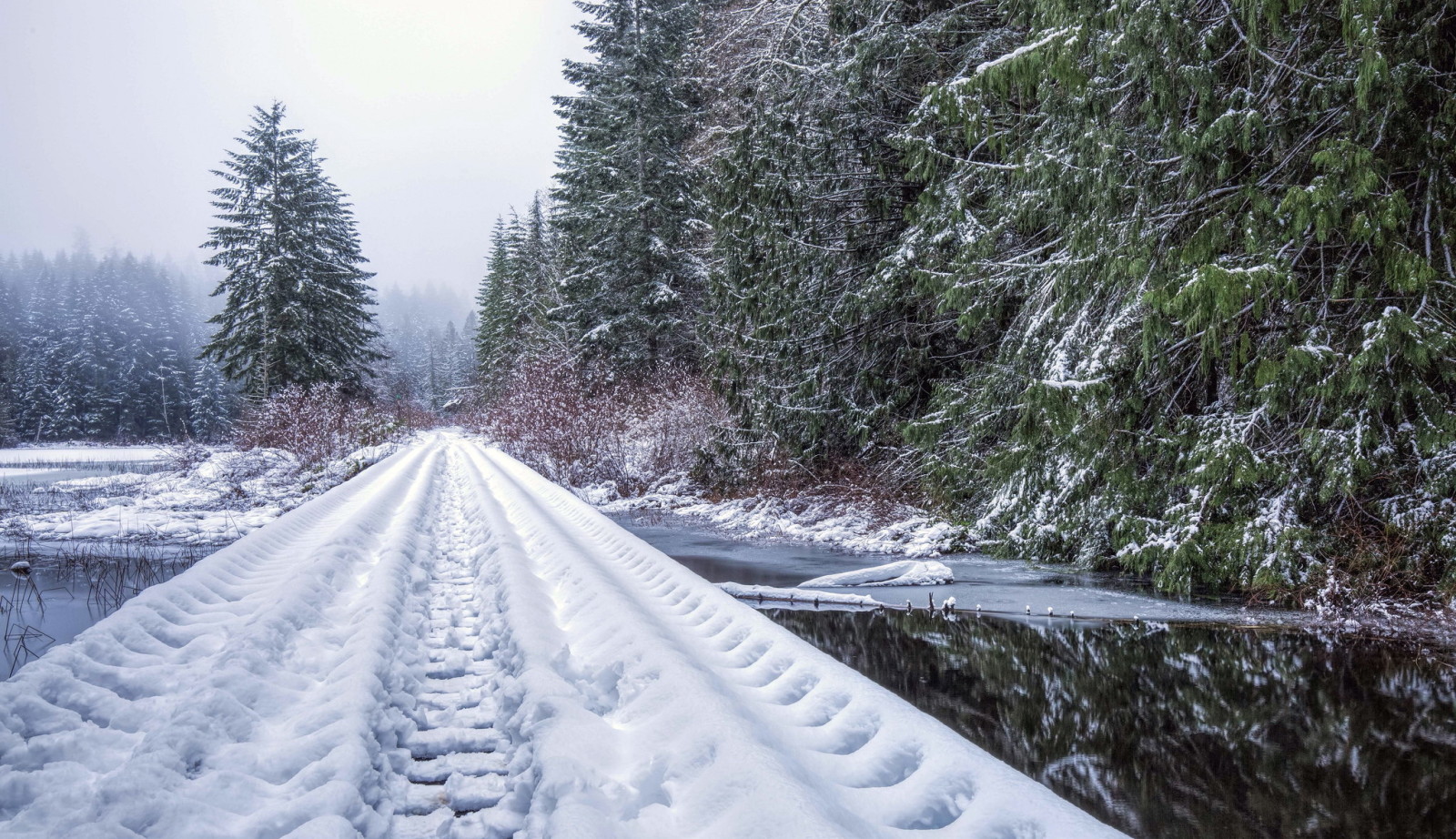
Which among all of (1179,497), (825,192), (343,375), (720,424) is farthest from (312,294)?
(1179,497)

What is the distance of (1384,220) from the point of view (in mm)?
4270

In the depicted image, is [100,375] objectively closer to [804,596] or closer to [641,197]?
[641,197]

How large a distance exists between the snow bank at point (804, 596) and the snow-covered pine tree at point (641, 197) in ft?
50.1

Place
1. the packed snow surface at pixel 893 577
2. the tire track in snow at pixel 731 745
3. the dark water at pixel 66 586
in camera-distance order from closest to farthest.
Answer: the tire track in snow at pixel 731 745 < the dark water at pixel 66 586 < the packed snow surface at pixel 893 577

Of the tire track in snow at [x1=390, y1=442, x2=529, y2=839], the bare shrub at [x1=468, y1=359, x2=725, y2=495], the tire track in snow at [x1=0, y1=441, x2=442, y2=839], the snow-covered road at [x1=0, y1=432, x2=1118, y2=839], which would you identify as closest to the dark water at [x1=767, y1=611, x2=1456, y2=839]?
the snow-covered road at [x1=0, y1=432, x2=1118, y2=839]

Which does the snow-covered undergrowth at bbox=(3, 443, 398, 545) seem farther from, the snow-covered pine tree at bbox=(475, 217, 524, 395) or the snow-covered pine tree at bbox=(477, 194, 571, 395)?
the snow-covered pine tree at bbox=(475, 217, 524, 395)

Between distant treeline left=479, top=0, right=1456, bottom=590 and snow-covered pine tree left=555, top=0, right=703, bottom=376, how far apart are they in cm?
1035

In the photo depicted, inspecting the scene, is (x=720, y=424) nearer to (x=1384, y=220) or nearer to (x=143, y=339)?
(x=1384, y=220)

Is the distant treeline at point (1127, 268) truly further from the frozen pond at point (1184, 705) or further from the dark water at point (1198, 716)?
the dark water at point (1198, 716)

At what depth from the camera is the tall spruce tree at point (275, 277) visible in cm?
2572

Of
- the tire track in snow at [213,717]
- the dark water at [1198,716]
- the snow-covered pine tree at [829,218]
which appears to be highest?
the snow-covered pine tree at [829,218]

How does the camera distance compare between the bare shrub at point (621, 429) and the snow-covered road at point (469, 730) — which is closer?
the snow-covered road at point (469, 730)

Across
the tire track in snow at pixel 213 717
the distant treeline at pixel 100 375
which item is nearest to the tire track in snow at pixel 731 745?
the tire track in snow at pixel 213 717

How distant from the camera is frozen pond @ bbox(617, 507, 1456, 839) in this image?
103 inches
